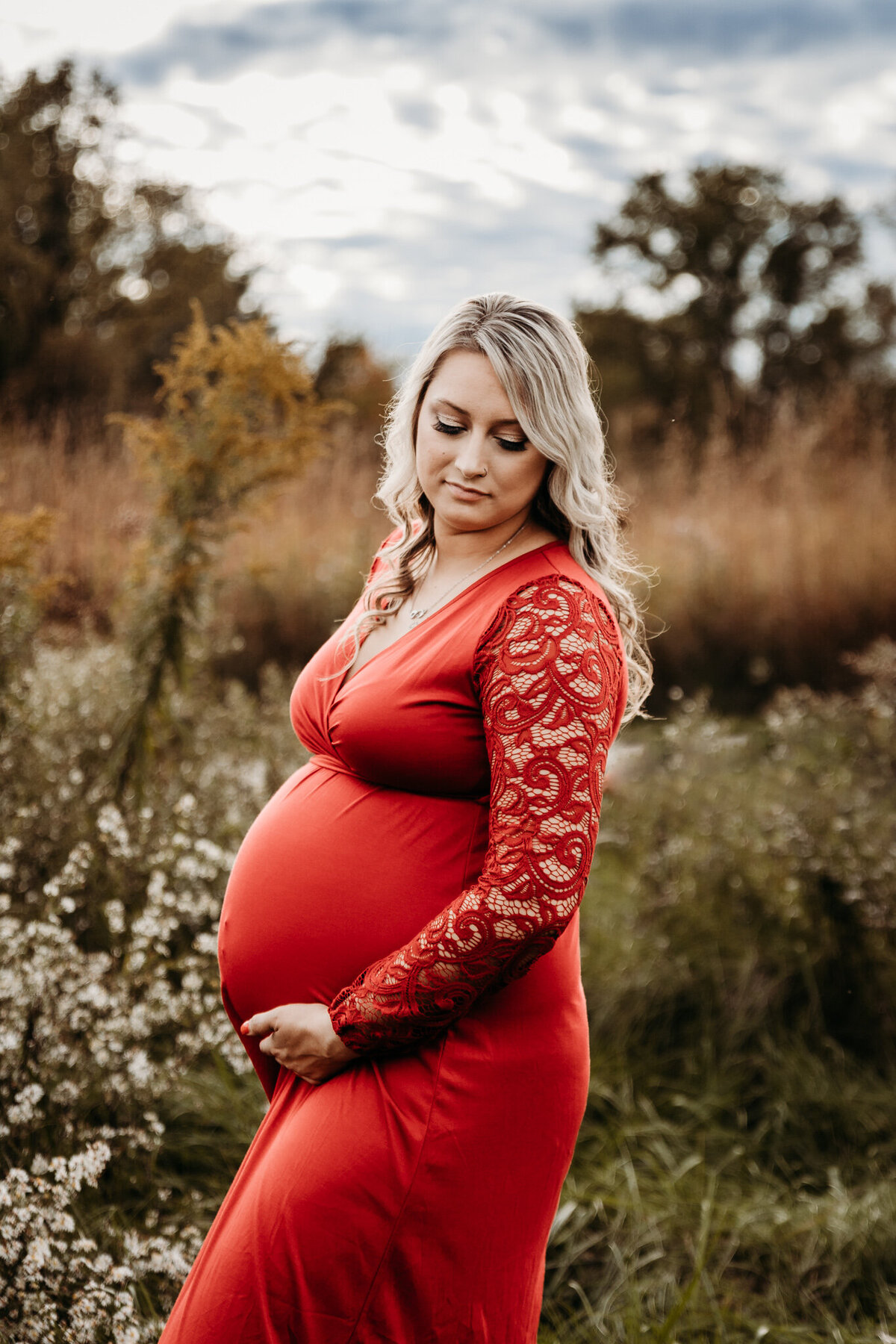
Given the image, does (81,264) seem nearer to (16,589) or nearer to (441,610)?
(16,589)

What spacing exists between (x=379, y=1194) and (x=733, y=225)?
21032mm

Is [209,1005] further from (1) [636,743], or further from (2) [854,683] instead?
(2) [854,683]

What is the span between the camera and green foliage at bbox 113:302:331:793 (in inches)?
150

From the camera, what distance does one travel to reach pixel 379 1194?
1.47 meters

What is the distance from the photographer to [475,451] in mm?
1718

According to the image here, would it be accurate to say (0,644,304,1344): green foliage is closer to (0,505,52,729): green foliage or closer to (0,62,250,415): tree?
(0,505,52,729): green foliage

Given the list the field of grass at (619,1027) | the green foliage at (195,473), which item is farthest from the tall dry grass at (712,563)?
the green foliage at (195,473)

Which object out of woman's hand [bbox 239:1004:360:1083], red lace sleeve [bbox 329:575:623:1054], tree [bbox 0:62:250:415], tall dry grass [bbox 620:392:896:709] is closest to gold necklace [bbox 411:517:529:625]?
red lace sleeve [bbox 329:575:623:1054]

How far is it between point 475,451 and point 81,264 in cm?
1392

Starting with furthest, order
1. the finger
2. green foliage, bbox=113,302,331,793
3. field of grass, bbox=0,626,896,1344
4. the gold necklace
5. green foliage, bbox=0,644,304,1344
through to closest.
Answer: green foliage, bbox=113,302,331,793 < field of grass, bbox=0,626,896,1344 < green foliage, bbox=0,644,304,1344 < the gold necklace < the finger

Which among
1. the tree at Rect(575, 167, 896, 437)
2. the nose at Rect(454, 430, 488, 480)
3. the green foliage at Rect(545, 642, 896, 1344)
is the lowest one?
the green foliage at Rect(545, 642, 896, 1344)

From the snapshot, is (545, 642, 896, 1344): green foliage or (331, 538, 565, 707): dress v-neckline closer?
(331, 538, 565, 707): dress v-neckline

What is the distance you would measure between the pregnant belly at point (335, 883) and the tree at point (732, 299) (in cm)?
1775

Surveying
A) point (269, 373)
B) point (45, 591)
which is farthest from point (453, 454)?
point (45, 591)
